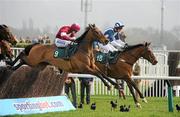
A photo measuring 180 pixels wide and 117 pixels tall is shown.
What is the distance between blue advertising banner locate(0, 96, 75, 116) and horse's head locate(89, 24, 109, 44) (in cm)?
180

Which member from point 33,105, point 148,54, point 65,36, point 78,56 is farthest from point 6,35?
point 148,54

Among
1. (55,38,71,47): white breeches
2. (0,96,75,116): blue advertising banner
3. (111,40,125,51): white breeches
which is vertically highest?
(111,40,125,51): white breeches

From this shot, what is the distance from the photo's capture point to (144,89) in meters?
19.1

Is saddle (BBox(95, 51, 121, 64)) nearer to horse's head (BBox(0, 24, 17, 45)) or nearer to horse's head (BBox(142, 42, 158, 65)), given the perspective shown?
horse's head (BBox(142, 42, 158, 65))

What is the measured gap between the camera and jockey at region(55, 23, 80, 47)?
13250 millimetres

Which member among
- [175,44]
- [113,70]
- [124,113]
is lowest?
[124,113]

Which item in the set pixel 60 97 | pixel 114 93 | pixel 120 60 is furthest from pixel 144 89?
pixel 60 97

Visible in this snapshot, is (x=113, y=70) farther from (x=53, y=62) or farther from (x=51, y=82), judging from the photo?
(x=51, y=82)

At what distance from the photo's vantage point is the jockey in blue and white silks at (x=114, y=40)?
15.1 m

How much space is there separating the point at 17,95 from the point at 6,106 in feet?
1.79

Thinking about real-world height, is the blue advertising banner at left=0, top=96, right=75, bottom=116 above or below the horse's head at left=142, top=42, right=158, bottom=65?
below

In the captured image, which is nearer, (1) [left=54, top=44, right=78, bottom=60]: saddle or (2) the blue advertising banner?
(2) the blue advertising banner

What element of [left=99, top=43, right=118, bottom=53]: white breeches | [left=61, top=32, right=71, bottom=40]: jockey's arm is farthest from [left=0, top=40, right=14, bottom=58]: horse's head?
[left=99, top=43, right=118, bottom=53]: white breeches

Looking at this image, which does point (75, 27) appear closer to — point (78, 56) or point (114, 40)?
point (78, 56)
